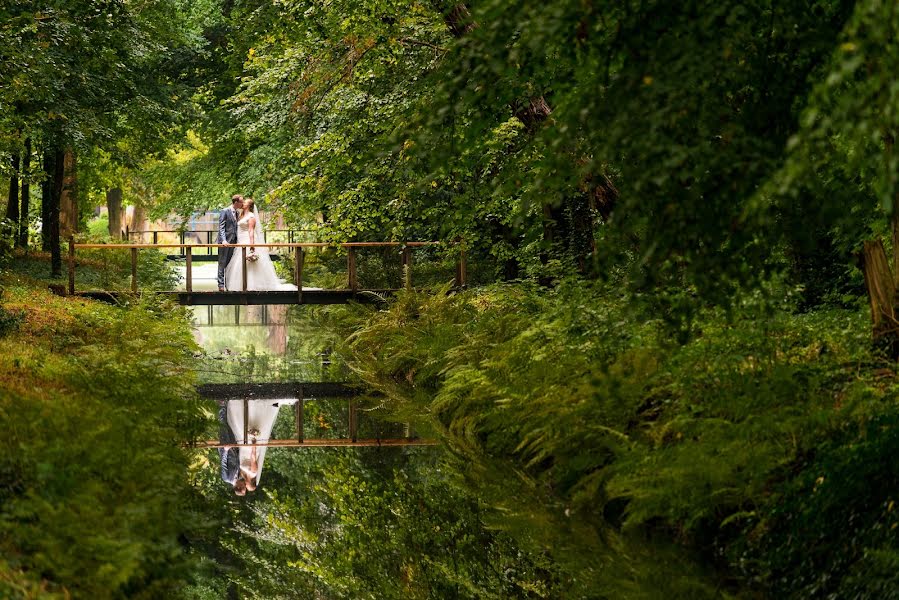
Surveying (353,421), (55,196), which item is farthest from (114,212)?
(353,421)

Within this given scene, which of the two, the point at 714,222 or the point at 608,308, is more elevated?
the point at 714,222

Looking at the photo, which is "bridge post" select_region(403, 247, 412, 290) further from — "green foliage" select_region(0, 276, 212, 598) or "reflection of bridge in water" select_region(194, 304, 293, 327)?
"reflection of bridge in water" select_region(194, 304, 293, 327)

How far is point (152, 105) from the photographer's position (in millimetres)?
27234

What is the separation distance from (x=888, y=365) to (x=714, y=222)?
3.27 meters

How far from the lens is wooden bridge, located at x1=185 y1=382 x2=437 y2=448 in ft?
44.8

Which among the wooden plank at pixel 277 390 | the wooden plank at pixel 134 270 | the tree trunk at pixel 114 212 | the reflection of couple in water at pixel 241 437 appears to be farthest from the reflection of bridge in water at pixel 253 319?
the reflection of couple in water at pixel 241 437

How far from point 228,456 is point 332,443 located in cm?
143

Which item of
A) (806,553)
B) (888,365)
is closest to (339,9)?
(888,365)

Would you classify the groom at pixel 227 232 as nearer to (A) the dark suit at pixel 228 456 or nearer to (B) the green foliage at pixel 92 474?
(A) the dark suit at pixel 228 456

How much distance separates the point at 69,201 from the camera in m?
35.2

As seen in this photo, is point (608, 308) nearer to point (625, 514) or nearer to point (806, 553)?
point (625, 514)

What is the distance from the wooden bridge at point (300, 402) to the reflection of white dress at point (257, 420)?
2.8 inches

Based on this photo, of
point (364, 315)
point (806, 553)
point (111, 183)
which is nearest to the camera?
point (806, 553)

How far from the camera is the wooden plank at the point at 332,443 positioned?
13.4m
